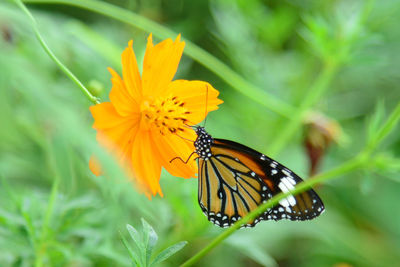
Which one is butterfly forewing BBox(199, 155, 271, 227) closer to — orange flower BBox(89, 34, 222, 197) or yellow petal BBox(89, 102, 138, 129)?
orange flower BBox(89, 34, 222, 197)

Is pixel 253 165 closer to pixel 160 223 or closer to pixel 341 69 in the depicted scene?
pixel 160 223

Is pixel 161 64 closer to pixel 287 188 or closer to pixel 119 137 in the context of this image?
pixel 119 137

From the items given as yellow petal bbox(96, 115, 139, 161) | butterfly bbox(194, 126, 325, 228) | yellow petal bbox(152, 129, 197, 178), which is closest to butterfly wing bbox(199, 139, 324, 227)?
→ butterfly bbox(194, 126, 325, 228)

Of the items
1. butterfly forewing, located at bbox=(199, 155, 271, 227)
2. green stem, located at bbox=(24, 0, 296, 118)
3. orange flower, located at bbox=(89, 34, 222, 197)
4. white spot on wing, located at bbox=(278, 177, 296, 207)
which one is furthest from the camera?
green stem, located at bbox=(24, 0, 296, 118)

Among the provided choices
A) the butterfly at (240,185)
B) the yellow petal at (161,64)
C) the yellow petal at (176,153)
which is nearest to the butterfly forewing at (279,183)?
the butterfly at (240,185)

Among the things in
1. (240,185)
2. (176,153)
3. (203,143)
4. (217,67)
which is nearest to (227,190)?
(240,185)

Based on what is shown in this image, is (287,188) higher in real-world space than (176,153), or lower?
lower

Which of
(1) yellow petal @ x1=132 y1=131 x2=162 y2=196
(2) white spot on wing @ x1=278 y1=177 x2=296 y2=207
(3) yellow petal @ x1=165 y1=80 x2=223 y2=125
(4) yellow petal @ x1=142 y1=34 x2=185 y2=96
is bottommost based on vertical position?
(2) white spot on wing @ x1=278 y1=177 x2=296 y2=207
